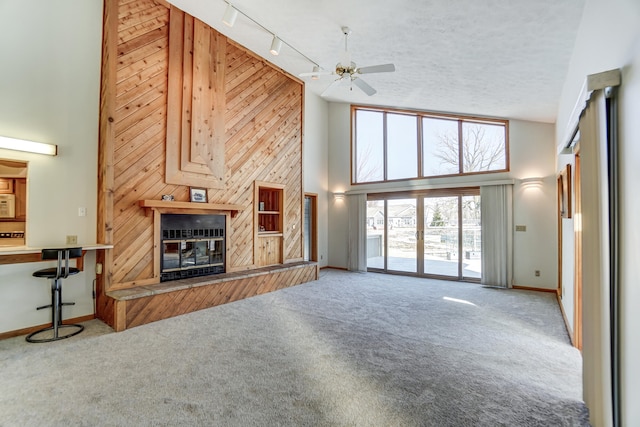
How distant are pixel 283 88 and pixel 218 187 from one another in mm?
2788

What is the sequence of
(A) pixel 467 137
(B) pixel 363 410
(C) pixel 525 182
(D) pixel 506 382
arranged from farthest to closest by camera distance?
1. (A) pixel 467 137
2. (C) pixel 525 182
3. (D) pixel 506 382
4. (B) pixel 363 410

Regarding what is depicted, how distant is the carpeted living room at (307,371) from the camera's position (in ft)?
6.79

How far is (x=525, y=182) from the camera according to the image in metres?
5.87

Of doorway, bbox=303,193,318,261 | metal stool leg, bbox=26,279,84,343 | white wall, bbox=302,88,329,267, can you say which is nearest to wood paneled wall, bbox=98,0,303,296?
metal stool leg, bbox=26,279,84,343

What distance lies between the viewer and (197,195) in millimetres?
4996

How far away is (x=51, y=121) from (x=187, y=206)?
1864mm

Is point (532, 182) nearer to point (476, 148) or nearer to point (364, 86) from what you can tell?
point (476, 148)

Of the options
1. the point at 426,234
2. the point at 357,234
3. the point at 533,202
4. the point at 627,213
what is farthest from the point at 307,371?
the point at 533,202

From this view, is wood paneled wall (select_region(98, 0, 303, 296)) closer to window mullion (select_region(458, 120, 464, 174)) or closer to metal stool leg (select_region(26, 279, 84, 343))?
metal stool leg (select_region(26, 279, 84, 343))

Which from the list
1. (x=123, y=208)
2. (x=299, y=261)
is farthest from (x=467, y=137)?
(x=123, y=208)

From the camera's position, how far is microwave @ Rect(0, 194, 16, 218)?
338 cm

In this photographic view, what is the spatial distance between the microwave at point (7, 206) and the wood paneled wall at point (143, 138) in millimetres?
819

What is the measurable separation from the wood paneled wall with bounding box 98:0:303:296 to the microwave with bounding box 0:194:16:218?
32.2 inches

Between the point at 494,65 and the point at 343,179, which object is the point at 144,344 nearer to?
the point at 494,65
